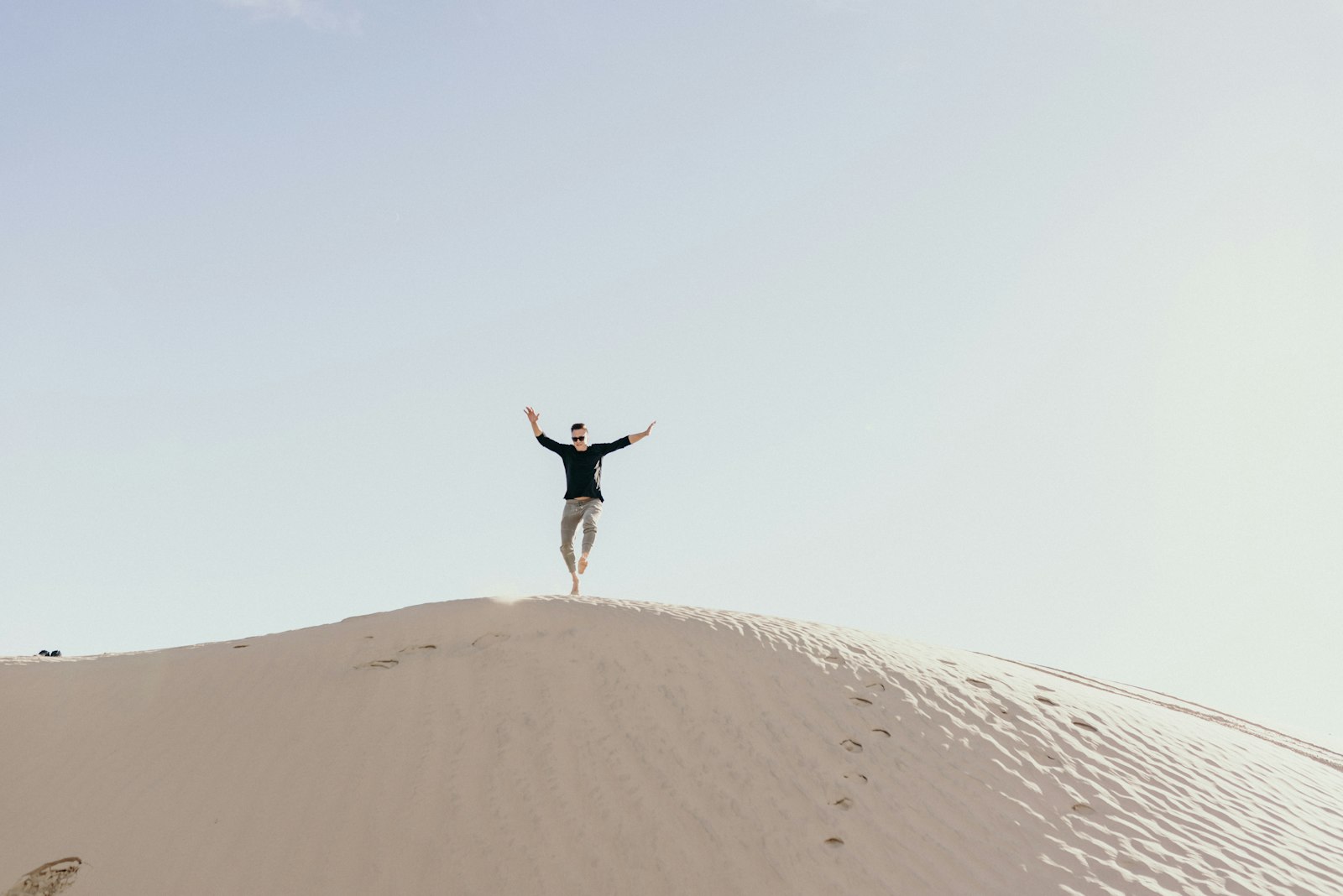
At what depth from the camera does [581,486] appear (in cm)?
960

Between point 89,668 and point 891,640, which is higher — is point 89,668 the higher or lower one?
the higher one

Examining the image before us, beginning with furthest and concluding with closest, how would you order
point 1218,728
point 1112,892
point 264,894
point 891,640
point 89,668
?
1. point 1218,728
2. point 891,640
3. point 89,668
4. point 1112,892
5. point 264,894

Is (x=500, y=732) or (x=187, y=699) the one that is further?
(x=187, y=699)

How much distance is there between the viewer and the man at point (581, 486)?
9625 mm

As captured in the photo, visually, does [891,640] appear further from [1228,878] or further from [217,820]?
[217,820]

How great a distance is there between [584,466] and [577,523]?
64 centimetres

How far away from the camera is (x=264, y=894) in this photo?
508 centimetres

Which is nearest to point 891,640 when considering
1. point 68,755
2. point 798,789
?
point 798,789

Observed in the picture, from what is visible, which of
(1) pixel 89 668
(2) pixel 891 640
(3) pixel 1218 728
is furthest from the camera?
(3) pixel 1218 728

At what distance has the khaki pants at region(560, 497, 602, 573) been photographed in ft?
31.7

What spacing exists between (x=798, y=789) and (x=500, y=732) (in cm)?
206

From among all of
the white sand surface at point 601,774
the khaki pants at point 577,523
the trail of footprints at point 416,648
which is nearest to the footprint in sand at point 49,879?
the white sand surface at point 601,774

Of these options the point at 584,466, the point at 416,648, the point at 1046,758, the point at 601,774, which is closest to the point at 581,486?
the point at 584,466

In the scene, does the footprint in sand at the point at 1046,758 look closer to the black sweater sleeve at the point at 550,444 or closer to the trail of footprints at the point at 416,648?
the trail of footprints at the point at 416,648
